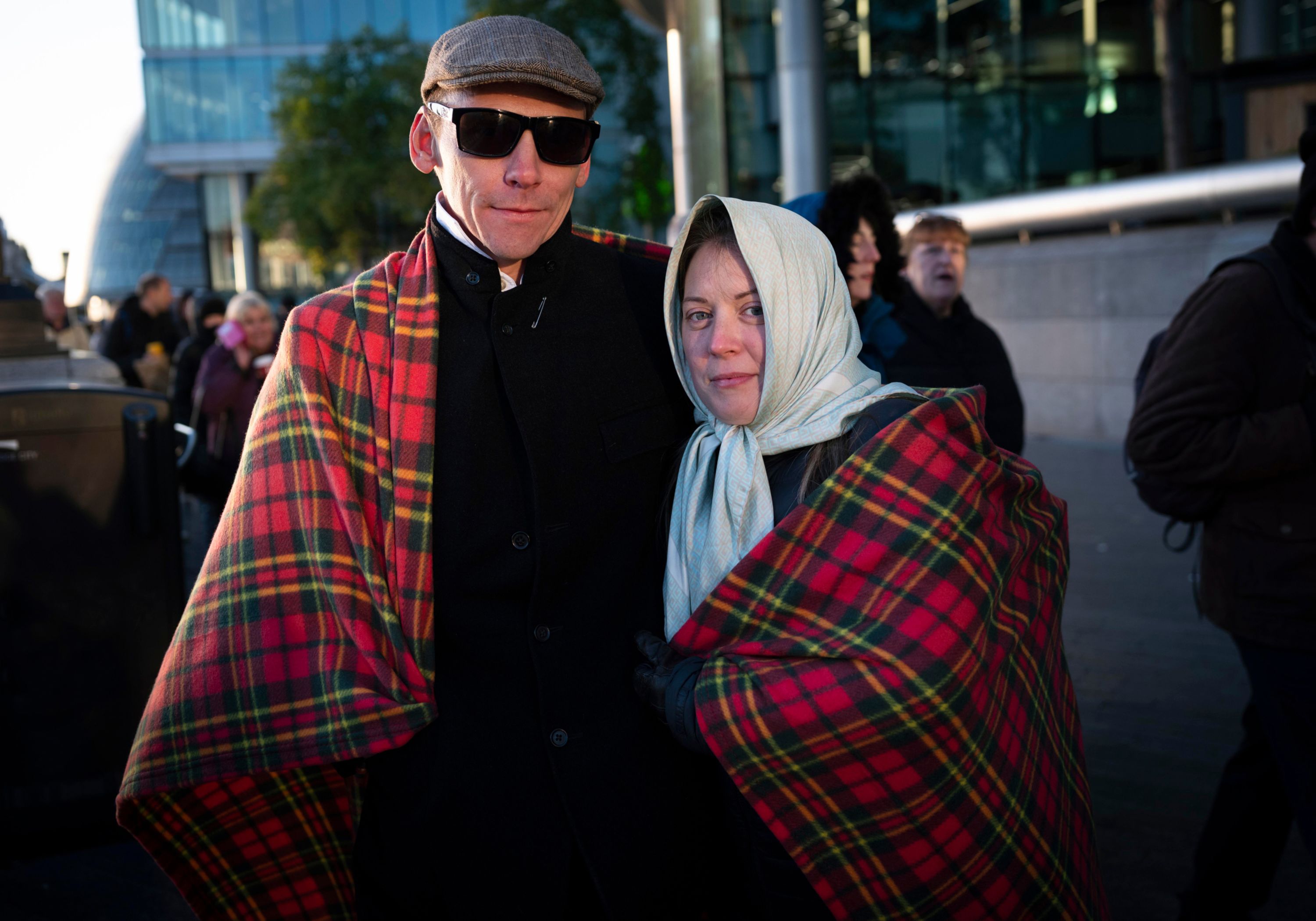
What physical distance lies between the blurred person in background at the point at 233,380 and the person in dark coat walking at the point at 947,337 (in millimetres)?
3859

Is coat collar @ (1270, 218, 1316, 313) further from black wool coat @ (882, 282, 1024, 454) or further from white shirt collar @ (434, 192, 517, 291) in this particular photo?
white shirt collar @ (434, 192, 517, 291)

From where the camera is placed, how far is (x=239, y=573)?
2080 mm

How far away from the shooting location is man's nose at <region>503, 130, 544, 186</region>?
2.15 metres

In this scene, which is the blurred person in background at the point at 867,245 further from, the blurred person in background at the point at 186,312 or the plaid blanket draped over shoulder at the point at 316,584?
the blurred person in background at the point at 186,312

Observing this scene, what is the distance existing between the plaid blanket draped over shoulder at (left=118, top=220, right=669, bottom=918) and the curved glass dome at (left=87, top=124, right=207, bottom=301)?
93.5 m

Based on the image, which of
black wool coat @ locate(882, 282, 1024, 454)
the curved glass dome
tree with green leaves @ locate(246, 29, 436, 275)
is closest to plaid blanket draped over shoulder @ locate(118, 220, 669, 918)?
black wool coat @ locate(882, 282, 1024, 454)

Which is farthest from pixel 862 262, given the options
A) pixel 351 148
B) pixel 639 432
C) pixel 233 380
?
pixel 351 148

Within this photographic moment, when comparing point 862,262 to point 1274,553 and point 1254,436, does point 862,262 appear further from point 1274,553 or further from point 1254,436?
point 1274,553

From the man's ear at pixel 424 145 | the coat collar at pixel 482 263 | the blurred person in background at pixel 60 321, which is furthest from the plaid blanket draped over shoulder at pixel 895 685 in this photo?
the blurred person in background at pixel 60 321

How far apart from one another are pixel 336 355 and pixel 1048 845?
158cm

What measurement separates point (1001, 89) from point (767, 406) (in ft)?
51.8

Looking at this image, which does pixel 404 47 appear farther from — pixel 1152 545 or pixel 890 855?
pixel 890 855

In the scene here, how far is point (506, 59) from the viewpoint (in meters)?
2.09

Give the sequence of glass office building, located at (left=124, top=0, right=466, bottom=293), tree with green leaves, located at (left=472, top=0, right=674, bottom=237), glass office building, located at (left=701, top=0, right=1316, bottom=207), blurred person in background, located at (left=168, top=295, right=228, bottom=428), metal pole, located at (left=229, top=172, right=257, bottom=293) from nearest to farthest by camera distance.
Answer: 1. blurred person in background, located at (left=168, top=295, right=228, bottom=428)
2. glass office building, located at (left=701, top=0, right=1316, bottom=207)
3. tree with green leaves, located at (left=472, top=0, right=674, bottom=237)
4. glass office building, located at (left=124, top=0, right=466, bottom=293)
5. metal pole, located at (left=229, top=172, right=257, bottom=293)
